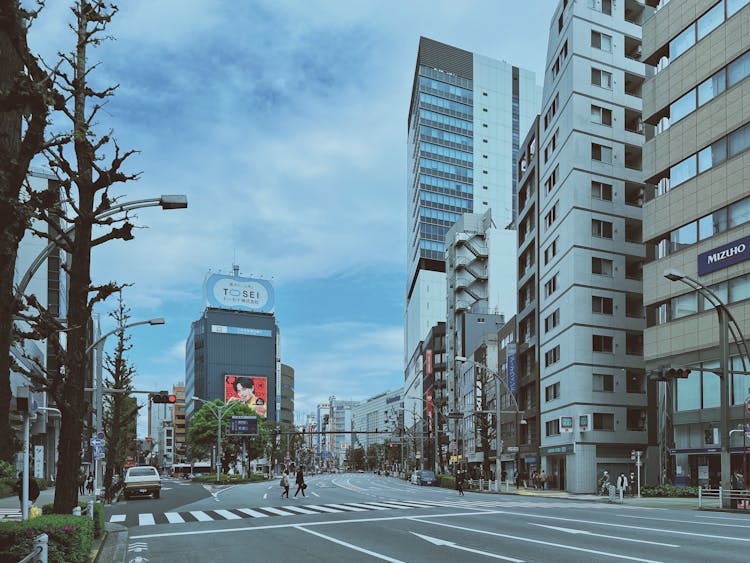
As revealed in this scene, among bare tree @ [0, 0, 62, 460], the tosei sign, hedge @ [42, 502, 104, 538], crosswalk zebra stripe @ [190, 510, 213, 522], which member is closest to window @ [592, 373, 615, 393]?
crosswalk zebra stripe @ [190, 510, 213, 522]

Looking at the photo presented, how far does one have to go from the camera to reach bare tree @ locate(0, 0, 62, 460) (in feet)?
22.7

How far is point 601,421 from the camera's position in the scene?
5856 cm

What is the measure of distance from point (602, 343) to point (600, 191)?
40.0 feet

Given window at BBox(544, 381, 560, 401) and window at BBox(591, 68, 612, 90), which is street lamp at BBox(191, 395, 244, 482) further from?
window at BBox(591, 68, 612, 90)

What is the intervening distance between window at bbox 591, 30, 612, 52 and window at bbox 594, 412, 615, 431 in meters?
29.7

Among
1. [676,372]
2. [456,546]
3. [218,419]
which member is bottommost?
[218,419]

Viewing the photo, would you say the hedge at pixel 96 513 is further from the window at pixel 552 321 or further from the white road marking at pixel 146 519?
the window at pixel 552 321

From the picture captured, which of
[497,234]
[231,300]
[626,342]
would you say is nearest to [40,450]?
[626,342]

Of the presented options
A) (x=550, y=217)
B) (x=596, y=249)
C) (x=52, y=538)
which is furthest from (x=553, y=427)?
(x=52, y=538)

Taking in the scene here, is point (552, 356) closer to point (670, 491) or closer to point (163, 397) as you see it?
point (670, 491)

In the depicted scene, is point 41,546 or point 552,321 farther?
point 552,321

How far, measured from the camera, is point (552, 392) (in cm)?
6488

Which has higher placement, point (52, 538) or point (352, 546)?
point (52, 538)

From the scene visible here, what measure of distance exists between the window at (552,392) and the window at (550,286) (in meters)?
8.05
